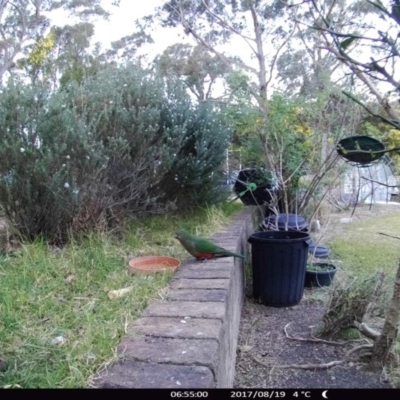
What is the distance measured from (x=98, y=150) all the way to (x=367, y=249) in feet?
10.2

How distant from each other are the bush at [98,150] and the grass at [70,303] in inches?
9.1

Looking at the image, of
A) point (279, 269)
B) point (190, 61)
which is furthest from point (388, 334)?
point (190, 61)

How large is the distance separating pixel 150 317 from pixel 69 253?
92 centimetres

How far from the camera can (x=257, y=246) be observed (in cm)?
284

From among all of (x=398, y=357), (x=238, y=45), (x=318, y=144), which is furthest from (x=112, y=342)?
(x=238, y=45)

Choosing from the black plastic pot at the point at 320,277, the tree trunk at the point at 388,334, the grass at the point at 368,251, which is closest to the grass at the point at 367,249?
the grass at the point at 368,251

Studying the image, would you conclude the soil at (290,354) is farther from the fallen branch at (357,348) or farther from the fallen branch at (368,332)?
the fallen branch at (368,332)

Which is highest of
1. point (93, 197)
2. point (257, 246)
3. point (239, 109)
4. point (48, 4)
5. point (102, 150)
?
point (48, 4)

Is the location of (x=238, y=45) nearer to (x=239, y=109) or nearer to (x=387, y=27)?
(x=239, y=109)

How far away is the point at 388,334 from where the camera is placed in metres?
1.89

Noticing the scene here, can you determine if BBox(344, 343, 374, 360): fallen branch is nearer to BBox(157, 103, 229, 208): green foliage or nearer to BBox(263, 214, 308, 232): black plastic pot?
BBox(263, 214, 308, 232): black plastic pot

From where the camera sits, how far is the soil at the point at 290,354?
1888 millimetres

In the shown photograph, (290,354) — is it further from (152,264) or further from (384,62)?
(384,62)

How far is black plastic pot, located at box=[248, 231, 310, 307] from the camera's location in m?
2.78
